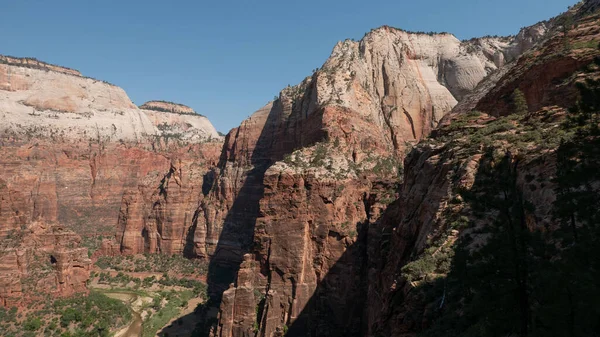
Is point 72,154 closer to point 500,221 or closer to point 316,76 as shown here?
point 316,76

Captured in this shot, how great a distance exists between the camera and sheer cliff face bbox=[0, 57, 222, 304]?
79.0 metres

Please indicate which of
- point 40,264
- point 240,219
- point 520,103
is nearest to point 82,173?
point 240,219

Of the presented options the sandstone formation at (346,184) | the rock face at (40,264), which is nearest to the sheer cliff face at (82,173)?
the rock face at (40,264)

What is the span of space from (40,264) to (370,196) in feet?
128

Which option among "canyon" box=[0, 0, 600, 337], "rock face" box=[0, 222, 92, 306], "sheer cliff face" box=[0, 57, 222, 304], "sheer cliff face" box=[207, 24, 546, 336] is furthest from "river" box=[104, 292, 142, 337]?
"sheer cliff face" box=[207, 24, 546, 336]

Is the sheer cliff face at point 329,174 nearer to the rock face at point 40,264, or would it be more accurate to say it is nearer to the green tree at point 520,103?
the green tree at point 520,103

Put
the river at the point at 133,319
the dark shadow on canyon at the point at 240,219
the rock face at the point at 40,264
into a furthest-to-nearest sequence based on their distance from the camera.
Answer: the dark shadow on canyon at the point at 240,219, the river at the point at 133,319, the rock face at the point at 40,264

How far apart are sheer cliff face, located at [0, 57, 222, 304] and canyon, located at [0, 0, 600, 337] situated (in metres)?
0.40

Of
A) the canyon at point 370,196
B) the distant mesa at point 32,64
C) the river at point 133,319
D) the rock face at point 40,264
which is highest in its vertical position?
the distant mesa at point 32,64

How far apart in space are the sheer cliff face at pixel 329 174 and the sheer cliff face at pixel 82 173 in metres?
10.9

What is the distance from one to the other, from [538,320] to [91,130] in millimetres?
A: 145285

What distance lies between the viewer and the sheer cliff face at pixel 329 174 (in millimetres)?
40781

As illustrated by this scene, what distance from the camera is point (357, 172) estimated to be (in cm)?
4825

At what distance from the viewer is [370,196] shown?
4603cm
